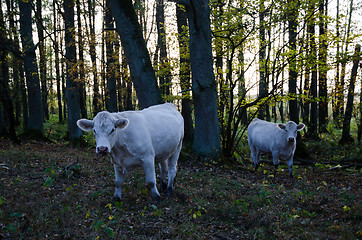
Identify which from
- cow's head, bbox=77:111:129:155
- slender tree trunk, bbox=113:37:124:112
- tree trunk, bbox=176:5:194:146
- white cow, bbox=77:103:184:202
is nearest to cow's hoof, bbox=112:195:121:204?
white cow, bbox=77:103:184:202

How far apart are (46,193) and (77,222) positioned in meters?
1.73

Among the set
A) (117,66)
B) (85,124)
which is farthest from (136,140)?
(117,66)

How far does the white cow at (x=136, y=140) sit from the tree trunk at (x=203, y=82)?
3511 millimetres

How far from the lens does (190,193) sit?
641 cm

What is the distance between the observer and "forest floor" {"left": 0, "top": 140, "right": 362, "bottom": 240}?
4316mm

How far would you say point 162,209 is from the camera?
Answer: 532 centimetres

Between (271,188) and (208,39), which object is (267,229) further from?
(208,39)

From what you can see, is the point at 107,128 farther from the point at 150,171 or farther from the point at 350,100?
the point at 350,100

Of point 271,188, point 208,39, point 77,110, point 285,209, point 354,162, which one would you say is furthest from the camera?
point 77,110

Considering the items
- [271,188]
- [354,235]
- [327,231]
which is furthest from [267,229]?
[271,188]

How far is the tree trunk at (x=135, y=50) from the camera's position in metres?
9.52

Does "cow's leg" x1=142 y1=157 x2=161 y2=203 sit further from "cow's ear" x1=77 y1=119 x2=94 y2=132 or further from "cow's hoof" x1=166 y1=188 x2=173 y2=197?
"cow's ear" x1=77 y1=119 x2=94 y2=132

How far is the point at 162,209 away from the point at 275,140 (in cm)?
675

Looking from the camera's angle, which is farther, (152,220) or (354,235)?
(152,220)
